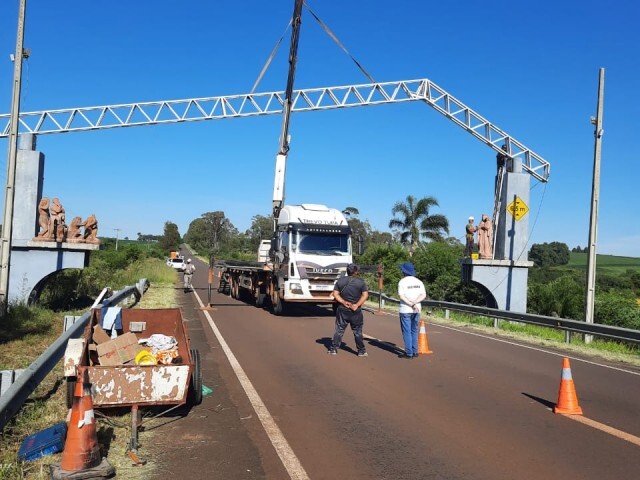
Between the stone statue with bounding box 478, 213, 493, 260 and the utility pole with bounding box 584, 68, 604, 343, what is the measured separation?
686 centimetres

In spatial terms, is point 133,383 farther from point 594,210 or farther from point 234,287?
point 234,287

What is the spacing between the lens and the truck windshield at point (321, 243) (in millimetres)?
19031

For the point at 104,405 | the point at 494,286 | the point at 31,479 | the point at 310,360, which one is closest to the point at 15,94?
the point at 310,360

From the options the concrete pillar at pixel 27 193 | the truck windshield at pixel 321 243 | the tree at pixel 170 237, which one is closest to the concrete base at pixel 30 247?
the concrete pillar at pixel 27 193

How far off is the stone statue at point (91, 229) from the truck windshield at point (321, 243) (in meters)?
8.70

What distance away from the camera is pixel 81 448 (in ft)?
16.0

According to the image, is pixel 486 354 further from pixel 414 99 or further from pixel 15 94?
pixel 414 99

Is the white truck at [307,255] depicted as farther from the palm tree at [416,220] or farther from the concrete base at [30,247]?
the palm tree at [416,220]

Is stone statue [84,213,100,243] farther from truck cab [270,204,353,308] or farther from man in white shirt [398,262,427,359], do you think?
man in white shirt [398,262,427,359]

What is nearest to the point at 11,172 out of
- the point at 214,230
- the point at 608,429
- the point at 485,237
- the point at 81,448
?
the point at 81,448

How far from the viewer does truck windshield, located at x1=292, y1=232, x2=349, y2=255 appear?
1903 centimetres

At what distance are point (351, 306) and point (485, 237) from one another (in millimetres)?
14981

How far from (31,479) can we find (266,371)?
16.7 feet

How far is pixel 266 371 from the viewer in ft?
31.9
